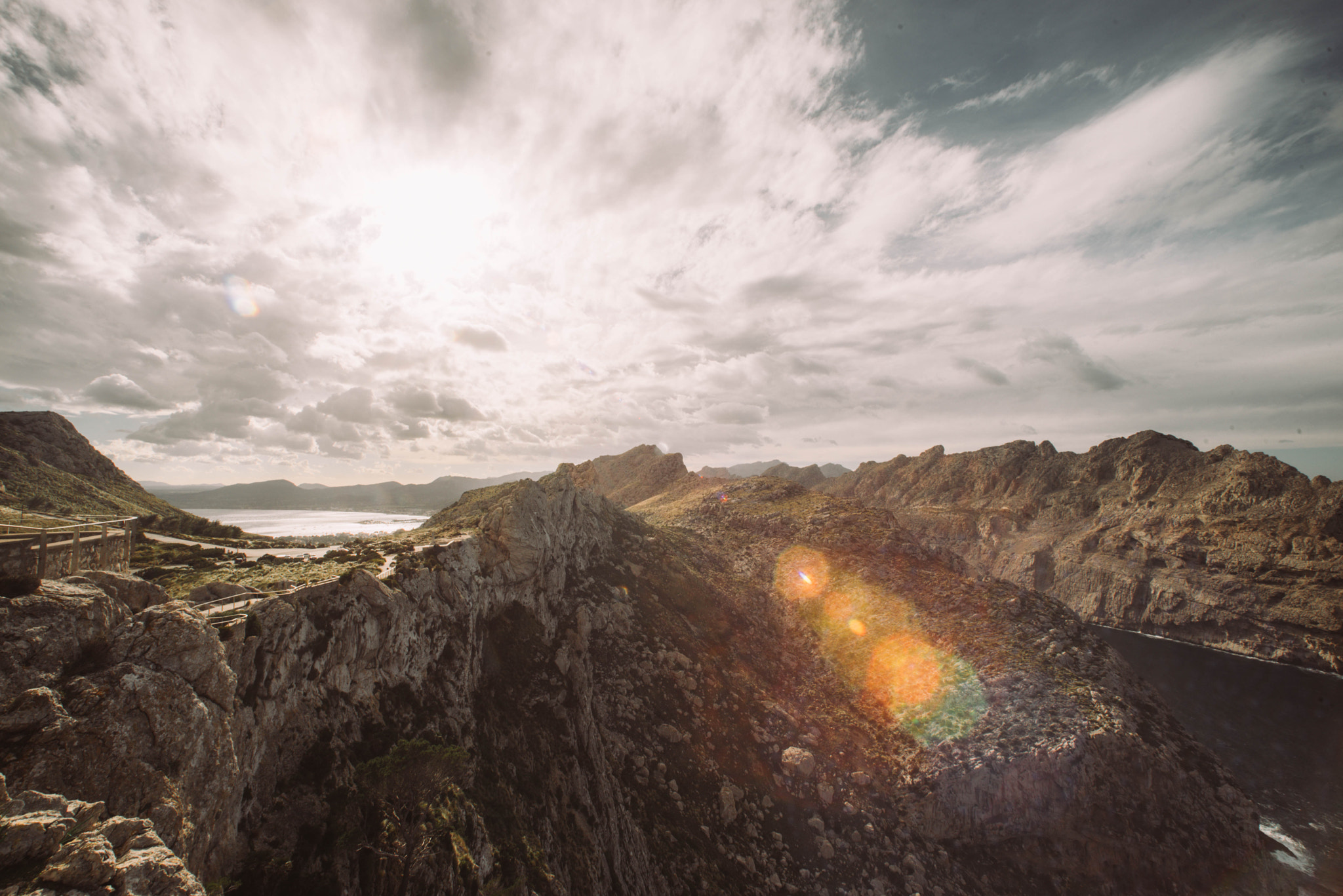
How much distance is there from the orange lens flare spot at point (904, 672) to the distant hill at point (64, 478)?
60867 mm

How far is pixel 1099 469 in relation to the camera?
14625cm

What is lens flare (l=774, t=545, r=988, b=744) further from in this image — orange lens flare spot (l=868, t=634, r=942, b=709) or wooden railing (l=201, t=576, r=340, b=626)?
wooden railing (l=201, t=576, r=340, b=626)

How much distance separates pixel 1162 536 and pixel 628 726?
508ft

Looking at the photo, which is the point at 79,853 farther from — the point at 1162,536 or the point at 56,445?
the point at 1162,536

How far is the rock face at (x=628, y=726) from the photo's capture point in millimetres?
10766

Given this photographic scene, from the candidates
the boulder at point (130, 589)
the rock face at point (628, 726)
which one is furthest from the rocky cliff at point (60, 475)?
the boulder at point (130, 589)

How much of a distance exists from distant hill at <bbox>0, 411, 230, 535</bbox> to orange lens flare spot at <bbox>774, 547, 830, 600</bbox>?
2261 inches

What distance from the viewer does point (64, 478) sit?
41.5 m

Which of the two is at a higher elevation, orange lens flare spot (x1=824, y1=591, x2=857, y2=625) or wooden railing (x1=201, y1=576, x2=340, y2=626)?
wooden railing (x1=201, y1=576, x2=340, y2=626)

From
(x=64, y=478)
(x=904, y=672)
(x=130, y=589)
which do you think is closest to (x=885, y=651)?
(x=904, y=672)

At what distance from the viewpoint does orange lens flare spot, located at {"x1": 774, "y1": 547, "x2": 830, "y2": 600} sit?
5341 centimetres

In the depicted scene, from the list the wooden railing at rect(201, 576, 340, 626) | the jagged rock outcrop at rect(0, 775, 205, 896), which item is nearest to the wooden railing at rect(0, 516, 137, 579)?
the wooden railing at rect(201, 576, 340, 626)

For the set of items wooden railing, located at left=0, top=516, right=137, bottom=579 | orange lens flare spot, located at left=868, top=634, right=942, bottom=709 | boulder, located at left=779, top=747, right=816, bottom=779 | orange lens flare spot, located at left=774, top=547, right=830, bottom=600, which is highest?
wooden railing, located at left=0, top=516, right=137, bottom=579

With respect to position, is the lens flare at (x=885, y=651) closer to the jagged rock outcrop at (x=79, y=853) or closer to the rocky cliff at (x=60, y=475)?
the jagged rock outcrop at (x=79, y=853)
